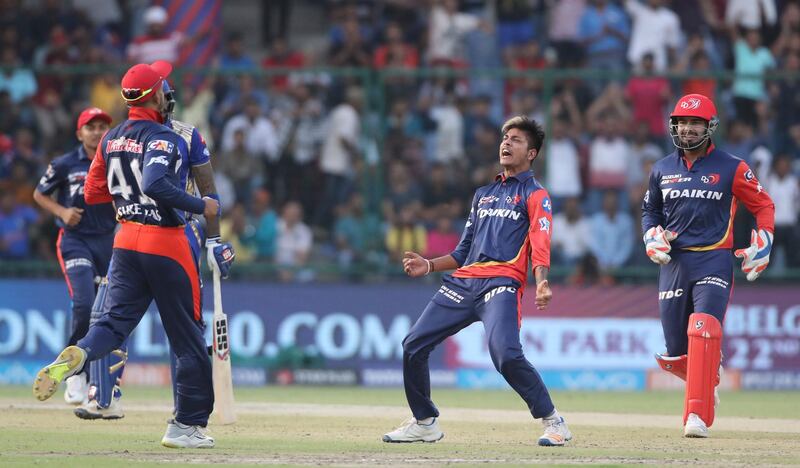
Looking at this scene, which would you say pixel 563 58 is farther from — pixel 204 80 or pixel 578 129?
pixel 204 80

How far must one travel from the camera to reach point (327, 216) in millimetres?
17266

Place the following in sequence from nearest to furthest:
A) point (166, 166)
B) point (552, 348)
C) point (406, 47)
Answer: point (166, 166) < point (552, 348) < point (406, 47)

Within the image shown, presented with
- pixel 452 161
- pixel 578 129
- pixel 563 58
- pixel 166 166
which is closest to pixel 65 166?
pixel 166 166

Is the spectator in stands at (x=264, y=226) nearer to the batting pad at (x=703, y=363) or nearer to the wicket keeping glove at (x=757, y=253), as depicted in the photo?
the wicket keeping glove at (x=757, y=253)

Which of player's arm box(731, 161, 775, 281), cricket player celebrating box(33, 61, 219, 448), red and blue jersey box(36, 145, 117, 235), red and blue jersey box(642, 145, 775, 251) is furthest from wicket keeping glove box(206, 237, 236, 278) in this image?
player's arm box(731, 161, 775, 281)

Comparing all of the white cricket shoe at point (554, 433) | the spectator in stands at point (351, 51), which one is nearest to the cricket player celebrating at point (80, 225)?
the white cricket shoe at point (554, 433)

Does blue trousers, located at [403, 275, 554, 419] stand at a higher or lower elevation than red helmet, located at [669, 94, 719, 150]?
lower

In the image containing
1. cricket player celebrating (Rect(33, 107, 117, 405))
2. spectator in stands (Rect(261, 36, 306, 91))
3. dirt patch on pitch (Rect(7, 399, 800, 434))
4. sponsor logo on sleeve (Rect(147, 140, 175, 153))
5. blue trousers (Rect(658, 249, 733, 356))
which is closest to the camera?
sponsor logo on sleeve (Rect(147, 140, 175, 153))

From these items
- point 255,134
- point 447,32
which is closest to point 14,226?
point 255,134

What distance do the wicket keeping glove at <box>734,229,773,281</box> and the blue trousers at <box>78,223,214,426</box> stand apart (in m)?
4.19

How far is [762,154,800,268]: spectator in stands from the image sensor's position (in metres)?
17.4

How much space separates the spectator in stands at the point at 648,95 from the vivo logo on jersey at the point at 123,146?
32.1 feet

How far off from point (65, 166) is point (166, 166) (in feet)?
12.3

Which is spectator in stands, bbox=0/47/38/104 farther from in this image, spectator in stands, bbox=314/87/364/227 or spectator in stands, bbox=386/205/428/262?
spectator in stands, bbox=386/205/428/262
